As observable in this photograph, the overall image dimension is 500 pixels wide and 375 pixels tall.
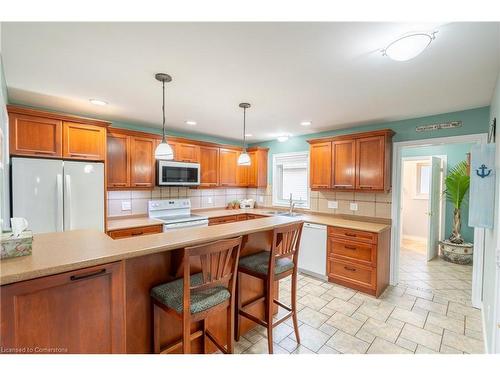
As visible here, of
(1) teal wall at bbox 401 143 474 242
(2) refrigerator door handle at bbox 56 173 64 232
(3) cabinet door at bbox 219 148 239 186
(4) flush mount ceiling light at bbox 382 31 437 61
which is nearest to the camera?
(4) flush mount ceiling light at bbox 382 31 437 61

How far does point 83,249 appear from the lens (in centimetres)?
129

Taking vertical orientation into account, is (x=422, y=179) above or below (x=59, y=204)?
above

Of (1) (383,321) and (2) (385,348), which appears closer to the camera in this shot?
(2) (385,348)

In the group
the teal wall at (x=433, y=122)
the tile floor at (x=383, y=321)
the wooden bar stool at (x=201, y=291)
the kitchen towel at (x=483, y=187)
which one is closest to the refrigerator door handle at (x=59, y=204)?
the wooden bar stool at (x=201, y=291)

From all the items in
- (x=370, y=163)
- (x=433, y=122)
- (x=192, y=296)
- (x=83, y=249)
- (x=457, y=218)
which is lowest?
(x=192, y=296)

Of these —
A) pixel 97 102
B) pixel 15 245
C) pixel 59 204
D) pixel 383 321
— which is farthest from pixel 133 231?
pixel 383 321

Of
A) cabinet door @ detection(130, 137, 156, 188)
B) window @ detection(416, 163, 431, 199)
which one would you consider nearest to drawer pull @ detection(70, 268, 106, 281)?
cabinet door @ detection(130, 137, 156, 188)

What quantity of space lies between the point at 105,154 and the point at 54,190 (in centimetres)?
70

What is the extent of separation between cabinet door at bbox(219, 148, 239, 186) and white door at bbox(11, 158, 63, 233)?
8.25 ft

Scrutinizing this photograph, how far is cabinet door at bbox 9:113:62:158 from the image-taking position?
2.30 m

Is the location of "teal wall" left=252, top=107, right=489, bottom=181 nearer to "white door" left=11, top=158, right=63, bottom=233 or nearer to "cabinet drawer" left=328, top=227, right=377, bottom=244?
"cabinet drawer" left=328, top=227, right=377, bottom=244

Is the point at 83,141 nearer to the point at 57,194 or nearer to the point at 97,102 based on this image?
the point at 97,102

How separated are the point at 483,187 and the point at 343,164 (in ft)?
5.78
